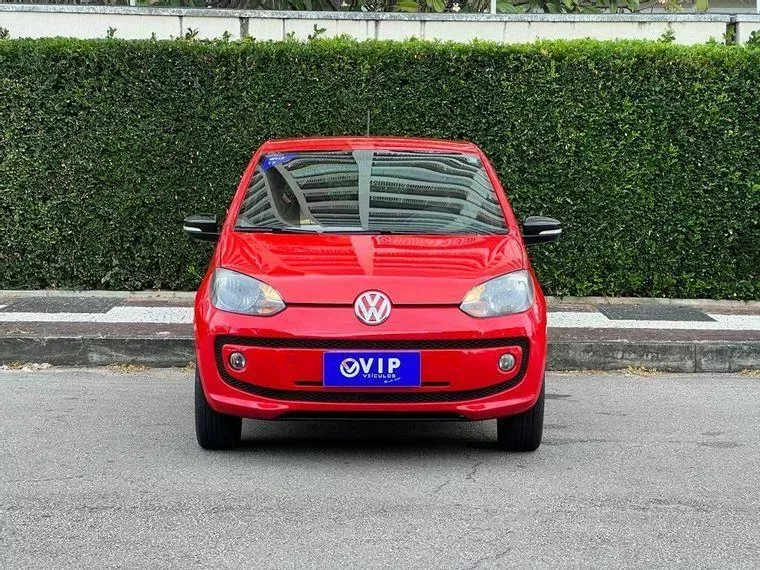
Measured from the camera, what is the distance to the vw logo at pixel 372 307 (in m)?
5.30

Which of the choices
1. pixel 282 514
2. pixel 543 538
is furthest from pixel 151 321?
pixel 543 538

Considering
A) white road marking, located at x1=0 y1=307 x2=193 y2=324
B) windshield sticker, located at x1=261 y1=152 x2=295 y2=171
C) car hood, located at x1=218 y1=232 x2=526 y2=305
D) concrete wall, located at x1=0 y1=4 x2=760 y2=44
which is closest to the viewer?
car hood, located at x1=218 y1=232 x2=526 y2=305

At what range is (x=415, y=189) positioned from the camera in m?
6.52

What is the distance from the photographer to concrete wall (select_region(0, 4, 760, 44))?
11.0m

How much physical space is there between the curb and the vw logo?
10.9 feet

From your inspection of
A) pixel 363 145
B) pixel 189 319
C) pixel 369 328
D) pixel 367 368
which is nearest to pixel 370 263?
pixel 369 328

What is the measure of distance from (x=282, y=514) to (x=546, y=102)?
6322 mm

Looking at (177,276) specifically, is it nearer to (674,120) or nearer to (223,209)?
(223,209)

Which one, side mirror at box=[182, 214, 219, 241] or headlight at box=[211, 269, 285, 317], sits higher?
side mirror at box=[182, 214, 219, 241]

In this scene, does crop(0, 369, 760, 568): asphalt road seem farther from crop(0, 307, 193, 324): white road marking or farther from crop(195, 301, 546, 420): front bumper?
crop(0, 307, 193, 324): white road marking

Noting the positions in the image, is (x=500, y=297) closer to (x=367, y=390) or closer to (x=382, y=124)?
(x=367, y=390)

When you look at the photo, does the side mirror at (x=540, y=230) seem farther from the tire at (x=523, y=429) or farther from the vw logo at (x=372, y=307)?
the vw logo at (x=372, y=307)

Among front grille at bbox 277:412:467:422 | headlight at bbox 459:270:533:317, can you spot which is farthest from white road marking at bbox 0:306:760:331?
front grille at bbox 277:412:467:422

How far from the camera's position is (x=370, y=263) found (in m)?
5.57
